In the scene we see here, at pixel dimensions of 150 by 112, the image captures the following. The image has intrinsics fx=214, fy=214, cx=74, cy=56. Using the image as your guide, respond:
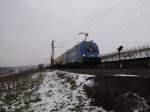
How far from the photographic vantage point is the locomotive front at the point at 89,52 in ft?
87.0

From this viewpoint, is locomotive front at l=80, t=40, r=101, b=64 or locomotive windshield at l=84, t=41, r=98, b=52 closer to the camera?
locomotive front at l=80, t=40, r=101, b=64

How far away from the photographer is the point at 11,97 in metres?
16.4

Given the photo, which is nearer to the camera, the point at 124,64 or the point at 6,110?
the point at 6,110

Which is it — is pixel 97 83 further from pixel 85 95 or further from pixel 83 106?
pixel 83 106

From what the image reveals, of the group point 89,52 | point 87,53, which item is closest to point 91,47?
point 89,52

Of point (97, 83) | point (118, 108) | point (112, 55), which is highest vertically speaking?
point (112, 55)

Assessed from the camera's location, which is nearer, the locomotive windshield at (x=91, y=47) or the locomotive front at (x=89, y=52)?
the locomotive front at (x=89, y=52)

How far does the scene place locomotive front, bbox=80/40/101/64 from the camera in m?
26.5

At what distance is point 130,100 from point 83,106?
2518 mm

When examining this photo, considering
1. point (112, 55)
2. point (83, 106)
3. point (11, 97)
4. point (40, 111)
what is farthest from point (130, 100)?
point (112, 55)

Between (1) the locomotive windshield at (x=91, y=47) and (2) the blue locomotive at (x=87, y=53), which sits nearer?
(2) the blue locomotive at (x=87, y=53)

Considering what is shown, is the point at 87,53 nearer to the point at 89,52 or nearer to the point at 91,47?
the point at 89,52

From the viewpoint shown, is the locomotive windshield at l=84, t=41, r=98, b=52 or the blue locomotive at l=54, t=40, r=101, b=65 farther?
the locomotive windshield at l=84, t=41, r=98, b=52

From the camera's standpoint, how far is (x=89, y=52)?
27062 mm
